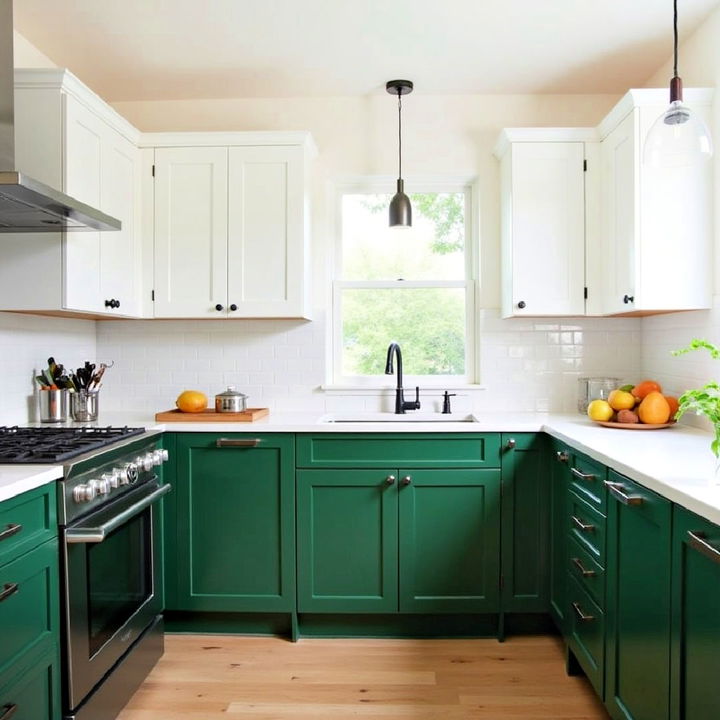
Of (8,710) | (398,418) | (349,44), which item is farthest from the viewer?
(398,418)

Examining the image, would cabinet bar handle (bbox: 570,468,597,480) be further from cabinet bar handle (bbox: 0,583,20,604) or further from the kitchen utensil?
cabinet bar handle (bbox: 0,583,20,604)

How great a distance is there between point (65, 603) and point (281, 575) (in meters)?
1.09

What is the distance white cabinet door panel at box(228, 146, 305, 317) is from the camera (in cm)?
314

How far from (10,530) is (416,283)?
7.79 ft

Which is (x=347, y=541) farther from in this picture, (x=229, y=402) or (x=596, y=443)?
(x=596, y=443)

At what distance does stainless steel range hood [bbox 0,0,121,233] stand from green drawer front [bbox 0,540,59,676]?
40.9 inches

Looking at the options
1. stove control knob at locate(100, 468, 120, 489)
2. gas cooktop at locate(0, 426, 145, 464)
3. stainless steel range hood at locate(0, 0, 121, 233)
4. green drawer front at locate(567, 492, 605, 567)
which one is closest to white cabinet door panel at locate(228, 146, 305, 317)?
stainless steel range hood at locate(0, 0, 121, 233)

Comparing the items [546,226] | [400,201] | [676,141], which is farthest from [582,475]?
[400,201]

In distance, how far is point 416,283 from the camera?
139 inches

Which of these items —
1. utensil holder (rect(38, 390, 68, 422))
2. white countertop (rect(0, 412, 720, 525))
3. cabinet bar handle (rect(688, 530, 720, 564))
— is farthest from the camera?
utensil holder (rect(38, 390, 68, 422))

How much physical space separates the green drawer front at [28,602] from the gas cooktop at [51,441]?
26 centimetres

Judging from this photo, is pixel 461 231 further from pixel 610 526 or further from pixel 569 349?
pixel 610 526

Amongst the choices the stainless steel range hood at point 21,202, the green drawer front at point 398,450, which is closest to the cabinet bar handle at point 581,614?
the green drawer front at point 398,450

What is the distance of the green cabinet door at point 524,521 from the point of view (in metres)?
2.82
